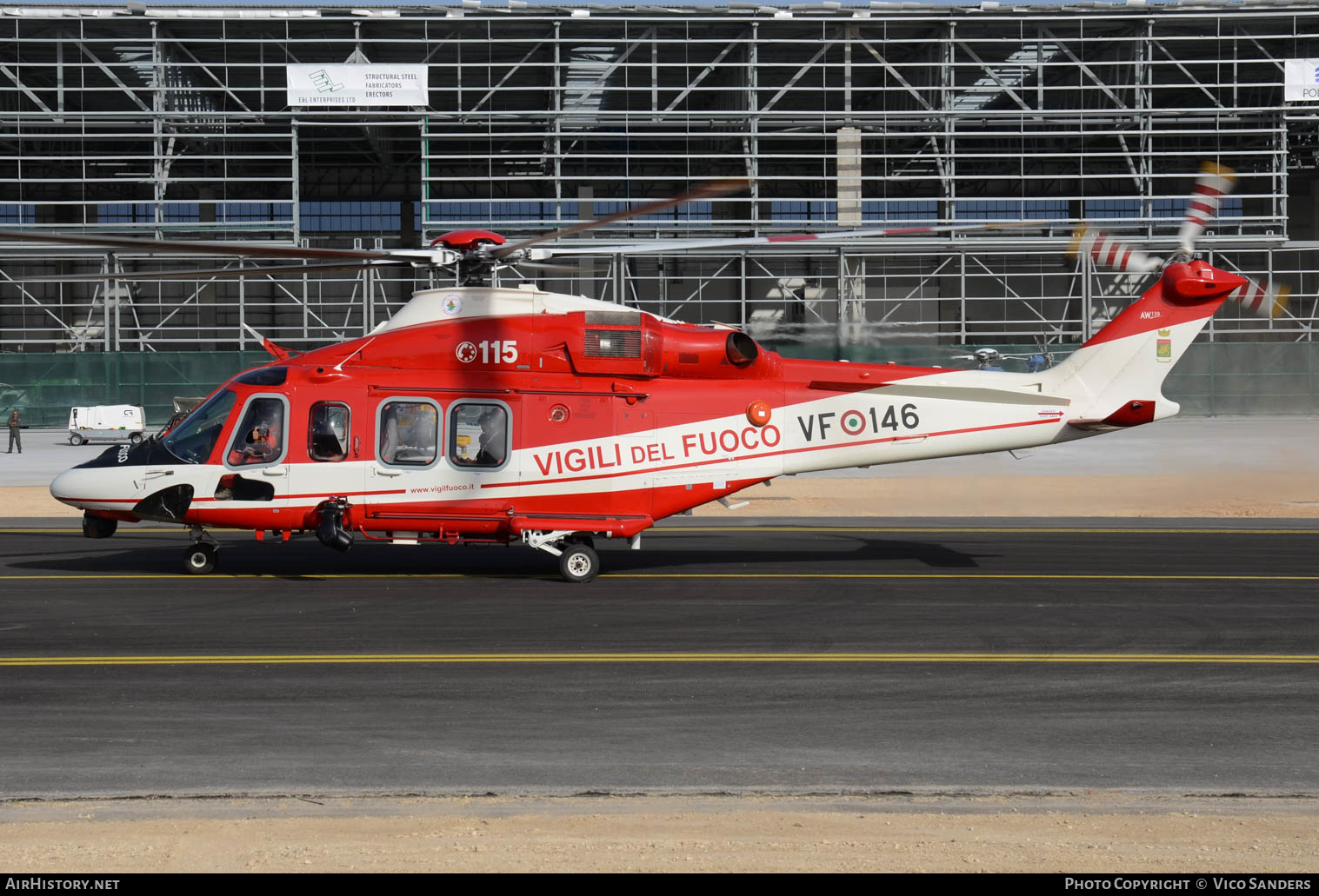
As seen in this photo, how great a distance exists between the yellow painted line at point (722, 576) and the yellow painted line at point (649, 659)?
4.32m

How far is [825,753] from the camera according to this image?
8.48 meters

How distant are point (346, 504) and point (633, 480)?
341 centimetres

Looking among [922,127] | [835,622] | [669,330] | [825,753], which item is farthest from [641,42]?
[825,753]

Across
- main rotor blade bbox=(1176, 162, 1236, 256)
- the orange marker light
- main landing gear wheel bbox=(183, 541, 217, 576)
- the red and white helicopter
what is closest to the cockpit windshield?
the red and white helicopter

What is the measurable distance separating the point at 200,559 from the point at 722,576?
256 inches

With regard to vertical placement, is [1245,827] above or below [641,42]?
below

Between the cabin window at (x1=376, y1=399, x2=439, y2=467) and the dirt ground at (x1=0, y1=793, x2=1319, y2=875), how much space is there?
8.08 metres

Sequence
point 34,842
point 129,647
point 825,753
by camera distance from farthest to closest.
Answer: point 129,647 < point 825,753 < point 34,842

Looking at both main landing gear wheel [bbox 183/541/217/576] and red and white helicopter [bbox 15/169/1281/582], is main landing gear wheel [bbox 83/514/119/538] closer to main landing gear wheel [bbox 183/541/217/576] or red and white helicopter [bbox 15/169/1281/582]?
red and white helicopter [bbox 15/169/1281/582]

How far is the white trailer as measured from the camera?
45156mm

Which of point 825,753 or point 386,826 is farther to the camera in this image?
point 825,753

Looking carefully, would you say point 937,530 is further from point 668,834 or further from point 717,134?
point 717,134

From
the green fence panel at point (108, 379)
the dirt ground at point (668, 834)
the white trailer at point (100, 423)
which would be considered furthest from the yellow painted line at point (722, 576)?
the green fence panel at point (108, 379)

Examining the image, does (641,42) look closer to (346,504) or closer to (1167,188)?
(1167,188)
